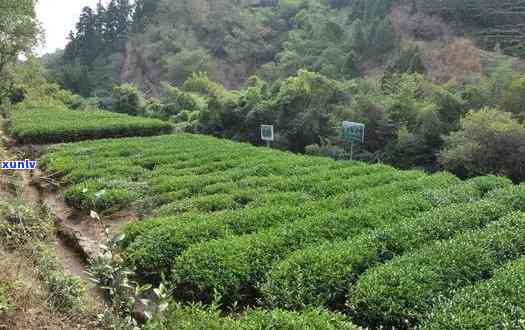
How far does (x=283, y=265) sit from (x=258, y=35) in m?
48.3

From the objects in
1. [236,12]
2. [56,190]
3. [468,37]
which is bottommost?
[56,190]

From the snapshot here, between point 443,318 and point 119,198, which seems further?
point 119,198

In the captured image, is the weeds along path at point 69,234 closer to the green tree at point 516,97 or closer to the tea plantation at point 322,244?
the tea plantation at point 322,244

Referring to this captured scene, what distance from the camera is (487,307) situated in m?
4.82

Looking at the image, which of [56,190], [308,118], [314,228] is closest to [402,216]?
[314,228]

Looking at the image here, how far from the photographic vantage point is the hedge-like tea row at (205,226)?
22.4ft

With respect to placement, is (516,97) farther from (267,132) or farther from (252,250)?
(252,250)

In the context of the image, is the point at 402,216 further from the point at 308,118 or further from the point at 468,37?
the point at 468,37

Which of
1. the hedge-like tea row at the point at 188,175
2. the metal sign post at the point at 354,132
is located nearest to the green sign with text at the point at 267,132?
the hedge-like tea row at the point at 188,175

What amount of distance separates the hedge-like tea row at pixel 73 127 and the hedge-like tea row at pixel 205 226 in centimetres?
1232

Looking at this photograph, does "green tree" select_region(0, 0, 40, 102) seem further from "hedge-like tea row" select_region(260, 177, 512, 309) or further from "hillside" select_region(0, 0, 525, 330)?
"hedge-like tea row" select_region(260, 177, 512, 309)

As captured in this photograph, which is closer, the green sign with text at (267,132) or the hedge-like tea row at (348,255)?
the hedge-like tea row at (348,255)

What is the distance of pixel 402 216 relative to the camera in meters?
8.15

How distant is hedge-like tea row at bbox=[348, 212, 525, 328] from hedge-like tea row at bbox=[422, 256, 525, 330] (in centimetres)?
24
